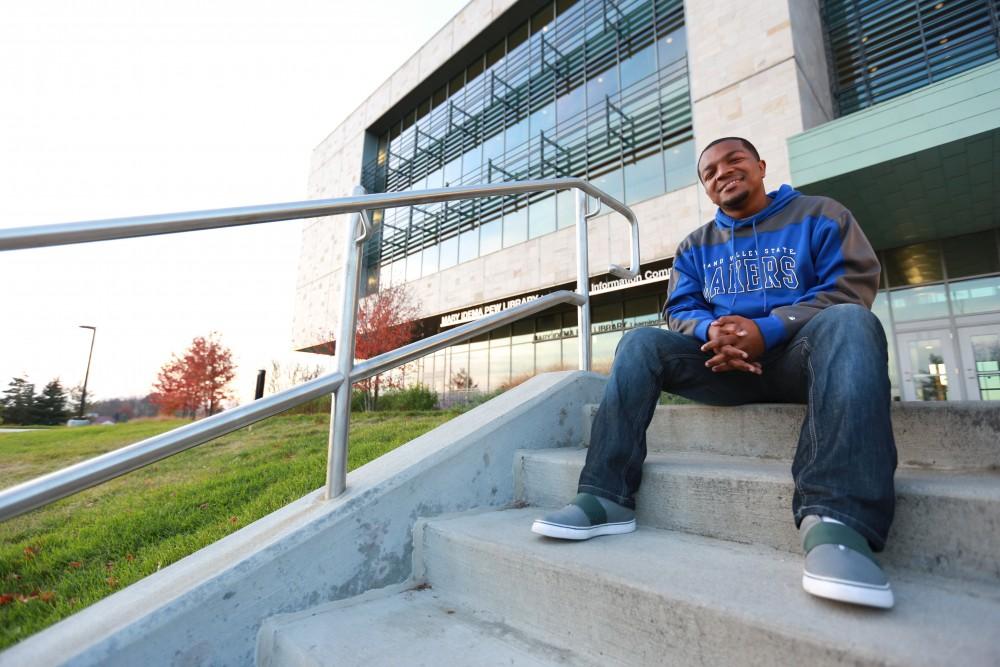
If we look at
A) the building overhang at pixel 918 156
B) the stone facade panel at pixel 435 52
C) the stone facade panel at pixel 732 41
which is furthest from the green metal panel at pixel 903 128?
the stone facade panel at pixel 435 52

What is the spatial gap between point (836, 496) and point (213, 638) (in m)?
1.52

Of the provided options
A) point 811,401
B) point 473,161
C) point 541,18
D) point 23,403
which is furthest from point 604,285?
point 23,403

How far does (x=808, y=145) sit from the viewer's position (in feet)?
21.7

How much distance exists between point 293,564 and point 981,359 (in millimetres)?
11662

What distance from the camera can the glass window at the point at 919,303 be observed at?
8680 mm

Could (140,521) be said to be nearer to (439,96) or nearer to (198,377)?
(439,96)

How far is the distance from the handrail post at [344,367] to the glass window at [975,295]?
37.2 feet

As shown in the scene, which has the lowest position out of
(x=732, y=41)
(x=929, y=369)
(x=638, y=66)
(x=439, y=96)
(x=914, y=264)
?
(x=929, y=369)

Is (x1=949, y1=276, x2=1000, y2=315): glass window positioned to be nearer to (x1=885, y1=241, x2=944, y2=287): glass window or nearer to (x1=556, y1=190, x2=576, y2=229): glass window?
(x1=885, y1=241, x2=944, y2=287): glass window

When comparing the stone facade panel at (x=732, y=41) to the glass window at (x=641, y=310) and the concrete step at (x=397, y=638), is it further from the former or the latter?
the concrete step at (x=397, y=638)

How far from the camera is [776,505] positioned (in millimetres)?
1193

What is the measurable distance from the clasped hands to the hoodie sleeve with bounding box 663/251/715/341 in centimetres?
24

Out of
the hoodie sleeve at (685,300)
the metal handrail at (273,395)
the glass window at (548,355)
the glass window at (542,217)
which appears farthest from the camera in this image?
the glass window at (548,355)

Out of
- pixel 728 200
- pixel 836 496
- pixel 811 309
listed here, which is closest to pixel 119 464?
pixel 836 496
